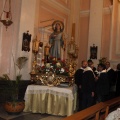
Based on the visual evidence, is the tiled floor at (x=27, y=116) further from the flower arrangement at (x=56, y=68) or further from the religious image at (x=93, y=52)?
the religious image at (x=93, y=52)

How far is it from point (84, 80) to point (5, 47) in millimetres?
3203

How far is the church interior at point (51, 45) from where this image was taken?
5598 mm

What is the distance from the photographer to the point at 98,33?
9.79m

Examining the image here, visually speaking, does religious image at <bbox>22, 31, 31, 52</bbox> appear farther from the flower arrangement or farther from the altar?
the altar

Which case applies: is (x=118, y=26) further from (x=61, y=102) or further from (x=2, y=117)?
(x=2, y=117)

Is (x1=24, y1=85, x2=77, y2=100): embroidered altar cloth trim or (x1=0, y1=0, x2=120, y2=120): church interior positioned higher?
(x1=0, y1=0, x2=120, y2=120): church interior

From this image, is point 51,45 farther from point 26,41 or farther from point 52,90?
point 52,90

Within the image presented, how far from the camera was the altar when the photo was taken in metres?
5.39

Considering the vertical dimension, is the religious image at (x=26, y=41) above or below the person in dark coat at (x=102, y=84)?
above

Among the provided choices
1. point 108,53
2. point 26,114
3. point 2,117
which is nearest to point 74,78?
point 26,114

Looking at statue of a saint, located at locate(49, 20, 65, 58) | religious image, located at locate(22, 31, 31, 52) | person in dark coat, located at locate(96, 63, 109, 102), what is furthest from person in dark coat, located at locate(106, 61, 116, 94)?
religious image, located at locate(22, 31, 31, 52)

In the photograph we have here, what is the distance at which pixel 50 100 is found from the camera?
554 cm

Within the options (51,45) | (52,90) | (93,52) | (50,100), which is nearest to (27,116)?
(50,100)

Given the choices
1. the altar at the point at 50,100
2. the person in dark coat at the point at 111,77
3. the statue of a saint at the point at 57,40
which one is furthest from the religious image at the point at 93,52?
the altar at the point at 50,100
